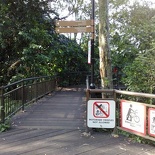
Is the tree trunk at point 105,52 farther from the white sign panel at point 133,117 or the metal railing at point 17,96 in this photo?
the metal railing at point 17,96

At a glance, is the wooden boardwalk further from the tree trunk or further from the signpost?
the signpost

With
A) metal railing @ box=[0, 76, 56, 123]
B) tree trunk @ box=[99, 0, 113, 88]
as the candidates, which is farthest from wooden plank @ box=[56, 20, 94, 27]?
metal railing @ box=[0, 76, 56, 123]

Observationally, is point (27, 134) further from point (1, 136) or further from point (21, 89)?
point (21, 89)

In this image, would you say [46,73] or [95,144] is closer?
[95,144]

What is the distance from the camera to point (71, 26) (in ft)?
19.1

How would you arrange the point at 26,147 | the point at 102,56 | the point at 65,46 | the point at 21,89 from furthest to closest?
the point at 65,46, the point at 21,89, the point at 102,56, the point at 26,147

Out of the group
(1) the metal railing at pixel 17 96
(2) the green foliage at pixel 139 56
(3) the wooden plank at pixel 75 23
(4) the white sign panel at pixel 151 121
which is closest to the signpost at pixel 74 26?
(3) the wooden plank at pixel 75 23

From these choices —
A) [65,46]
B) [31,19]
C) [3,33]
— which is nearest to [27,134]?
[3,33]

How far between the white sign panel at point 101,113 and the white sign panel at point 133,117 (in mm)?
217

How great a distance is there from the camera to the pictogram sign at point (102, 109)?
179 inches

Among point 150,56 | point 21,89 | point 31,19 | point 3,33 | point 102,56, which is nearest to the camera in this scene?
point 150,56

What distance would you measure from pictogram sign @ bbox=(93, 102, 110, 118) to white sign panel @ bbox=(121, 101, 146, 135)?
301 mm

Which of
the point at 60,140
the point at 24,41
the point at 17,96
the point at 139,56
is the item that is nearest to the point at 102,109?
the point at 60,140

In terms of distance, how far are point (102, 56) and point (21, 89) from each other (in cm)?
278
